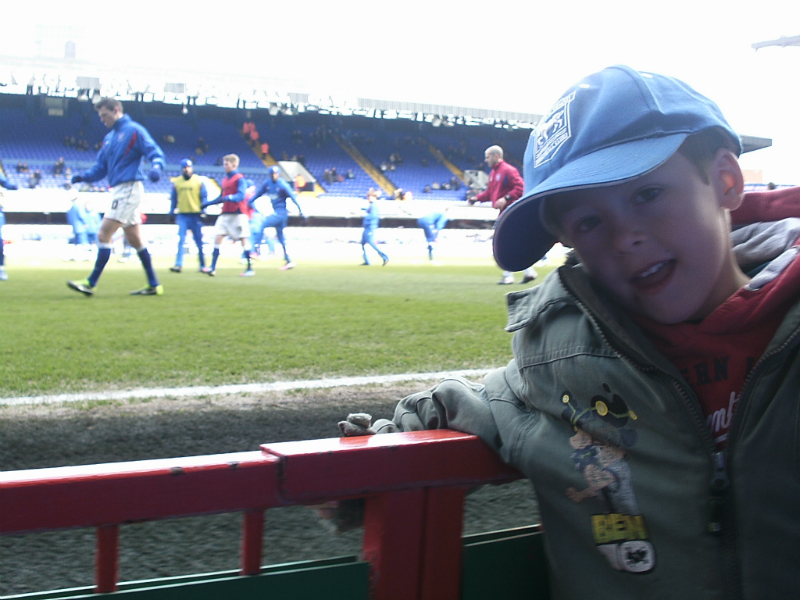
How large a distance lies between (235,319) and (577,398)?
16.5 feet

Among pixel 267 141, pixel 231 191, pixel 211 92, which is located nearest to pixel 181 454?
pixel 231 191

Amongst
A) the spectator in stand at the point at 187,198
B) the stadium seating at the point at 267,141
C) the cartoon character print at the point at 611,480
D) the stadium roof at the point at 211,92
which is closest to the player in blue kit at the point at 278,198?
the spectator in stand at the point at 187,198

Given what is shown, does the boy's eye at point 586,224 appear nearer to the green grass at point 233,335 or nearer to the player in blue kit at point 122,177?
the green grass at point 233,335

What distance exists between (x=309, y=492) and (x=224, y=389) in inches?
101

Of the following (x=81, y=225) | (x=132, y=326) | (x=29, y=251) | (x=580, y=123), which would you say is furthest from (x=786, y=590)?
(x=29, y=251)

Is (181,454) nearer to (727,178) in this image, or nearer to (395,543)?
(395,543)

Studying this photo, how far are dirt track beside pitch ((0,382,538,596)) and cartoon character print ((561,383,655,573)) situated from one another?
37 centimetres

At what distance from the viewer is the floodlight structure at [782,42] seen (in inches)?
798

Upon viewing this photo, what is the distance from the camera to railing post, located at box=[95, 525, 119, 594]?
0.73 m

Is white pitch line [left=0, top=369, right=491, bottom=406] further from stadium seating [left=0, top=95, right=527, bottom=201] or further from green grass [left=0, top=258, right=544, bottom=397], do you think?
stadium seating [left=0, top=95, right=527, bottom=201]

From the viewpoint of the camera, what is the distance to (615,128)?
996 millimetres

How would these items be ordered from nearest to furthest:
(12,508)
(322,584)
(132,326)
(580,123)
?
(12,508)
(322,584)
(580,123)
(132,326)

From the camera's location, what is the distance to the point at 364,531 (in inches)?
35.9

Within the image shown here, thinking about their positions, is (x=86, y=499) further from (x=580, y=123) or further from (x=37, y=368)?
(x=37, y=368)
